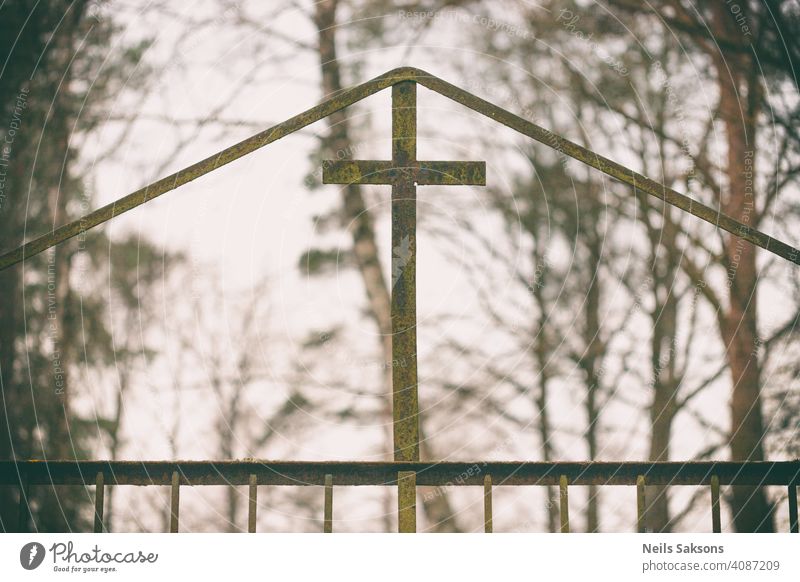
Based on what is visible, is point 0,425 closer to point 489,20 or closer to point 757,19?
point 489,20

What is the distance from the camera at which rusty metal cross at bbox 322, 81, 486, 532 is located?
3.79 m

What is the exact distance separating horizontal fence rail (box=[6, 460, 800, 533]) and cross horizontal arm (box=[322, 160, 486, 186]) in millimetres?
1121

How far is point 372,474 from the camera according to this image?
390 centimetres

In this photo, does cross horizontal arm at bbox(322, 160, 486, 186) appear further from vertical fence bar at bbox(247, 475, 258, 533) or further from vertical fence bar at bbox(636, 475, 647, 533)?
vertical fence bar at bbox(636, 475, 647, 533)

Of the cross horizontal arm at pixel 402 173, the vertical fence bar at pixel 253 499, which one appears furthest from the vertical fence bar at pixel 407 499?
the cross horizontal arm at pixel 402 173

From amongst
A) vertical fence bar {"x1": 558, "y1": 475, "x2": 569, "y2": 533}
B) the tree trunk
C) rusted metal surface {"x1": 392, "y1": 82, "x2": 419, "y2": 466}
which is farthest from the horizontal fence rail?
the tree trunk

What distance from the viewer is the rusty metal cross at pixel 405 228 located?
3.79 meters

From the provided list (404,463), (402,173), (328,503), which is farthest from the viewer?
(402,173)

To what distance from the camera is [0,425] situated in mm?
8578

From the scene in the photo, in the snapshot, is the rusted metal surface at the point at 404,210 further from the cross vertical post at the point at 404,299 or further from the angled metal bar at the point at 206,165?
the angled metal bar at the point at 206,165

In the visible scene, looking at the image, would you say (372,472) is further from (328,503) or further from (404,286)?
(404,286)

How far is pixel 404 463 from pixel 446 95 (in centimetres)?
144

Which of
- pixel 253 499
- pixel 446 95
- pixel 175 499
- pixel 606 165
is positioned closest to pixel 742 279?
pixel 606 165

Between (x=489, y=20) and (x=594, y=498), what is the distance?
4.94 m
